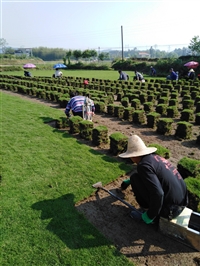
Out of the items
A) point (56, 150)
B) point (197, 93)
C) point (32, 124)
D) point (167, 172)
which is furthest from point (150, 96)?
point (167, 172)

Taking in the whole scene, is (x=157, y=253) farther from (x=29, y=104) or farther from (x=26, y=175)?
(x=29, y=104)

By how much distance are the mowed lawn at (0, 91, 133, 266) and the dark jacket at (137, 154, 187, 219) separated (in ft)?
3.28

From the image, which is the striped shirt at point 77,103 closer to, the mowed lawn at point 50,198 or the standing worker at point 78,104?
the standing worker at point 78,104

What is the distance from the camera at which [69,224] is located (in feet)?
13.0

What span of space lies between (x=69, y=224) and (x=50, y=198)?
2.92ft

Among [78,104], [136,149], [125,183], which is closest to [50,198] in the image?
[125,183]

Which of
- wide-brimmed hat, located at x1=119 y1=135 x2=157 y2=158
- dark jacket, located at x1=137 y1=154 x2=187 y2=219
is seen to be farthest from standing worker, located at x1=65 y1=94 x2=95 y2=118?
dark jacket, located at x1=137 y1=154 x2=187 y2=219

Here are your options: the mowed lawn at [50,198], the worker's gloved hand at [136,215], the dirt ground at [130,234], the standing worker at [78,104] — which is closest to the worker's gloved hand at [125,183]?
the dirt ground at [130,234]

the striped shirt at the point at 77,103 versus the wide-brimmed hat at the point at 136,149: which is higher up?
the striped shirt at the point at 77,103

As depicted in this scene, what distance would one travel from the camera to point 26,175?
5508mm

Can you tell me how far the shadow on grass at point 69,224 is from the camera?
11.8 feet

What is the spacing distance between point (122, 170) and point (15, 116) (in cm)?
725

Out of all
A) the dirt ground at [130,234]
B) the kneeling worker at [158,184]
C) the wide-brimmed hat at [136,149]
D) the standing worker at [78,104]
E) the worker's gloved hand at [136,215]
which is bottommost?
the dirt ground at [130,234]

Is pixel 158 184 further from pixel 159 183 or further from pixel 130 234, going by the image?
pixel 130 234
